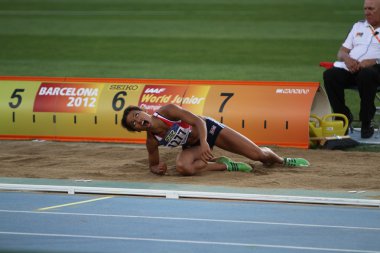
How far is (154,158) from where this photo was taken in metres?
12.2

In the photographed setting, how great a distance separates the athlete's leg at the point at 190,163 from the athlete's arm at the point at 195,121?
13cm

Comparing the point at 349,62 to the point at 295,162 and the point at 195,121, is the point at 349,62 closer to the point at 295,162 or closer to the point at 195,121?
the point at 295,162

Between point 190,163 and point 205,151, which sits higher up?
point 205,151

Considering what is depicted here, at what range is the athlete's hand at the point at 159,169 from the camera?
39.6 feet

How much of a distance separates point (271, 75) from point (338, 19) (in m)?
9.48

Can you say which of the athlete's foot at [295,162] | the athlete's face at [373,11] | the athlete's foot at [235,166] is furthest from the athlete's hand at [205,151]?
the athlete's face at [373,11]

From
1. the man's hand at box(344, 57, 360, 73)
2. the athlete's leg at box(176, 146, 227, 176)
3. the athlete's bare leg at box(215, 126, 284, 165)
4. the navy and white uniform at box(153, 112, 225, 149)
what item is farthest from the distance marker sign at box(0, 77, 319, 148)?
the navy and white uniform at box(153, 112, 225, 149)

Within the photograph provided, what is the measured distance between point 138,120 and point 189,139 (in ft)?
2.34

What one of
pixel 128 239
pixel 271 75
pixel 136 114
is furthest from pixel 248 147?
pixel 271 75

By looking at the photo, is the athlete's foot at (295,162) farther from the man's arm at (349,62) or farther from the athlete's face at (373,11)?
the athlete's face at (373,11)

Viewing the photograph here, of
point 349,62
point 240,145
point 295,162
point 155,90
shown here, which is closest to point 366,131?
point 349,62

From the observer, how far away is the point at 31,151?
14.1 meters

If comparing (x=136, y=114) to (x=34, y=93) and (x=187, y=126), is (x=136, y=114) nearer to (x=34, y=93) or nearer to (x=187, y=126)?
(x=187, y=126)

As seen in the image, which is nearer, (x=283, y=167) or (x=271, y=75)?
(x=283, y=167)
